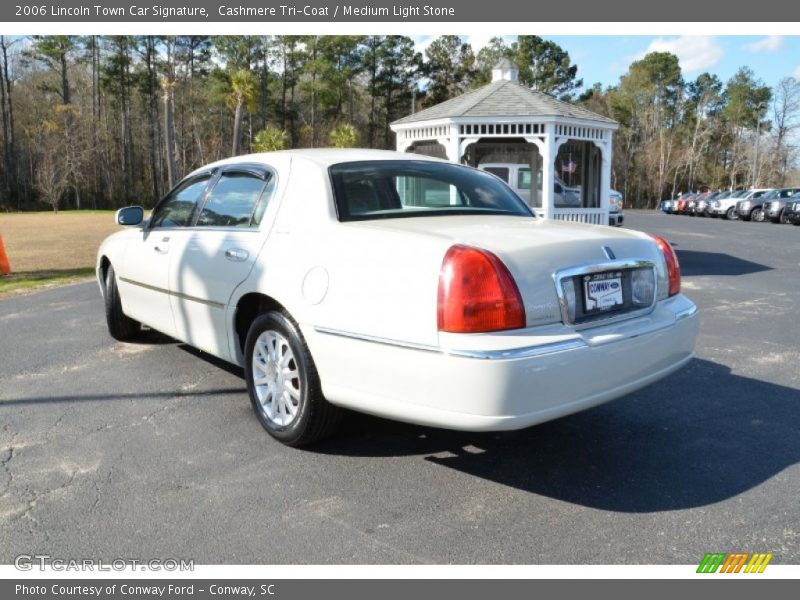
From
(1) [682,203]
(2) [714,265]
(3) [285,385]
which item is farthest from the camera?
(1) [682,203]

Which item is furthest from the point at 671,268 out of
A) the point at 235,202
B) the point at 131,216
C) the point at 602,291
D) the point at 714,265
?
the point at 714,265

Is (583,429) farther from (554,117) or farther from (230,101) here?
(230,101)

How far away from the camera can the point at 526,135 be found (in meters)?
13.5

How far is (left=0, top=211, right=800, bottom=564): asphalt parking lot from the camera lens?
288cm

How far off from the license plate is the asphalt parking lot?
0.90m

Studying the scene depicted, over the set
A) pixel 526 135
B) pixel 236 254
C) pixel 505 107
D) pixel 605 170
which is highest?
pixel 505 107

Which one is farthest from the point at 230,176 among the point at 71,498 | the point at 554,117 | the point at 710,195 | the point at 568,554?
the point at 710,195

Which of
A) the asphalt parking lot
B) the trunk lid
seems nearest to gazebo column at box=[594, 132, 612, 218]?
the asphalt parking lot

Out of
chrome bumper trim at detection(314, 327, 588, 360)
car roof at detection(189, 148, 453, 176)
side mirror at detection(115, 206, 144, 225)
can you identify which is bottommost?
chrome bumper trim at detection(314, 327, 588, 360)

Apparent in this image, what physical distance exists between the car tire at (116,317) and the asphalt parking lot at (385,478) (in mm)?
771

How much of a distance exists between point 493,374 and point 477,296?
356 mm

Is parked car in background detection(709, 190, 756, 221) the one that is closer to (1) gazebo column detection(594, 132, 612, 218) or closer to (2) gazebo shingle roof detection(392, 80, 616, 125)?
(1) gazebo column detection(594, 132, 612, 218)

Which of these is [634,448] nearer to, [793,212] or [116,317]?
[116,317]

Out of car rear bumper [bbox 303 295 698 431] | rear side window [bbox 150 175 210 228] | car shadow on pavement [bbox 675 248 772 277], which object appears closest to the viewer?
car rear bumper [bbox 303 295 698 431]
